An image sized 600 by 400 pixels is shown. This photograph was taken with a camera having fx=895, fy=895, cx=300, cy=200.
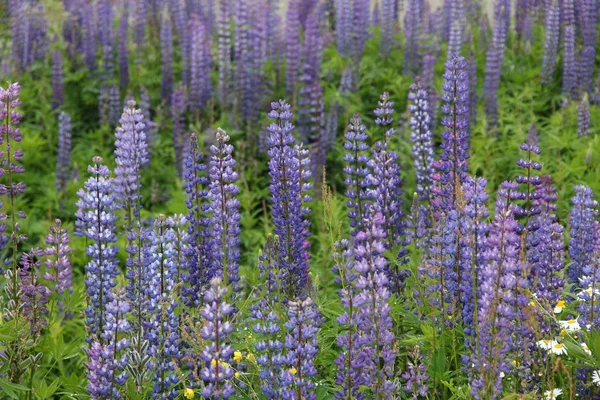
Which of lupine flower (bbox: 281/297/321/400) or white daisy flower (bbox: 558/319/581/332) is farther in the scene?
white daisy flower (bbox: 558/319/581/332)

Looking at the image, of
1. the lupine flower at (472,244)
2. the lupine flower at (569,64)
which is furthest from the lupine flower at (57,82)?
the lupine flower at (472,244)

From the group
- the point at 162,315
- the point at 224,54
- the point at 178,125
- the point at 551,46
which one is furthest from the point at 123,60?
the point at 162,315

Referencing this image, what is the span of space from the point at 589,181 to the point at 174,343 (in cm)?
530

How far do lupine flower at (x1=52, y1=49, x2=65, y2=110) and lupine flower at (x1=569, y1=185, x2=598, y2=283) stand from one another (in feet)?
22.9

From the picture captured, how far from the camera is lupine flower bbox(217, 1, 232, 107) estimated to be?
10.2 m

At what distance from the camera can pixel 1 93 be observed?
451 centimetres

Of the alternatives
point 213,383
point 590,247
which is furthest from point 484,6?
point 213,383

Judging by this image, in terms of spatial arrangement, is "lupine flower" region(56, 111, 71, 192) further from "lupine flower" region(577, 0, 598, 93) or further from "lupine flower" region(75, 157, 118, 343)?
"lupine flower" region(577, 0, 598, 93)

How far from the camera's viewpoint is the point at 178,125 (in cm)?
951

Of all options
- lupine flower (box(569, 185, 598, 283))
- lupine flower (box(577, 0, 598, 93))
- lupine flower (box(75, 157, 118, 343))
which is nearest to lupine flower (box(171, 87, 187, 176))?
lupine flower (box(577, 0, 598, 93))

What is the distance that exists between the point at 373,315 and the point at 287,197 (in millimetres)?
1332

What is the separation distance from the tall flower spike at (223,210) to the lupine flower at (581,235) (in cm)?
192

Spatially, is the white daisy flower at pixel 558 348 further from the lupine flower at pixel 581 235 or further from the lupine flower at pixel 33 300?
the lupine flower at pixel 33 300

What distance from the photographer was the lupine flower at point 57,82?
10.4 m
